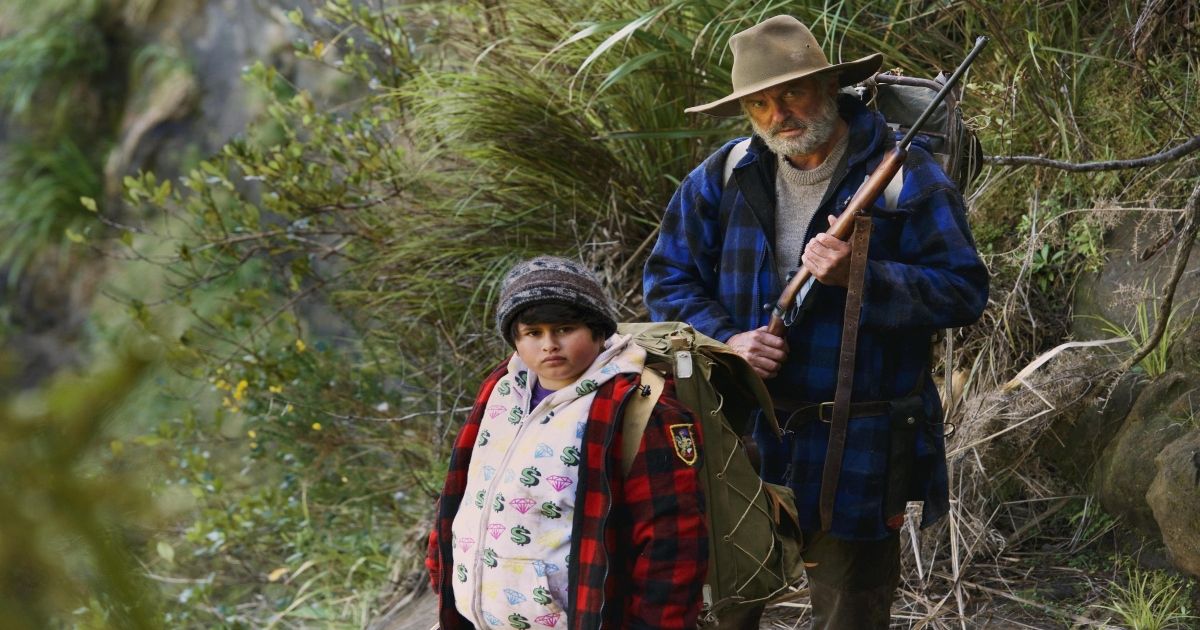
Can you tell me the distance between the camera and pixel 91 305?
966 centimetres

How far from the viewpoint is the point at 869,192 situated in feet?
7.71

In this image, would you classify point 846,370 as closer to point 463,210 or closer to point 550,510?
point 550,510

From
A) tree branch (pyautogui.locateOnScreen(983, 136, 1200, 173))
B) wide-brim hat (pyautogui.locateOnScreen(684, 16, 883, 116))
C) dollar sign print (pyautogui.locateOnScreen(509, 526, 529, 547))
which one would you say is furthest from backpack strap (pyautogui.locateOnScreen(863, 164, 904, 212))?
dollar sign print (pyautogui.locateOnScreen(509, 526, 529, 547))

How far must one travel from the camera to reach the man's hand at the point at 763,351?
8.12ft

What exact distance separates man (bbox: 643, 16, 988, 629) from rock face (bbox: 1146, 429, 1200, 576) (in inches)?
32.3

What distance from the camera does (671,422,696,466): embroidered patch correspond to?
206 cm

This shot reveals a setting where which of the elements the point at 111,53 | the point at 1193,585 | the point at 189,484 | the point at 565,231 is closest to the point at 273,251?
the point at 189,484

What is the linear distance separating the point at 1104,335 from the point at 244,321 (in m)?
3.90

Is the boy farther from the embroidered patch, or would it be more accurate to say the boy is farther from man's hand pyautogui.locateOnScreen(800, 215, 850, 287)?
man's hand pyautogui.locateOnScreen(800, 215, 850, 287)

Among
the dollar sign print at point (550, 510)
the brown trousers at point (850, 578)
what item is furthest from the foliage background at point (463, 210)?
the brown trousers at point (850, 578)

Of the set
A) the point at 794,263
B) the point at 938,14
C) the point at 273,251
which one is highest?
the point at 938,14

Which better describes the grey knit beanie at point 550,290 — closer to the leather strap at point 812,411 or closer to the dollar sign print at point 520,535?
the dollar sign print at point 520,535

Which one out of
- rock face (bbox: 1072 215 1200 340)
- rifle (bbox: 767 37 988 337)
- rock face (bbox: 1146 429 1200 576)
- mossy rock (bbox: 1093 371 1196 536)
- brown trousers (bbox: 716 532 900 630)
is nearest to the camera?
rifle (bbox: 767 37 988 337)

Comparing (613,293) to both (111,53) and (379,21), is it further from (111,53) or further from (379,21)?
(111,53)
